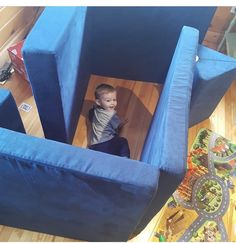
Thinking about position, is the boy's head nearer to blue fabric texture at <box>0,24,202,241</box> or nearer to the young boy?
the young boy

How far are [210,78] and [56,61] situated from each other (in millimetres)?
770

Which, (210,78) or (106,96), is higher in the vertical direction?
(210,78)

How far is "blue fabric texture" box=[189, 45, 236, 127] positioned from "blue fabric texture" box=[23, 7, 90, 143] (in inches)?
23.1

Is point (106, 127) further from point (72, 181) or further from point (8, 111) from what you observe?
point (72, 181)

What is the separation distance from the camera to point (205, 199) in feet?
4.94

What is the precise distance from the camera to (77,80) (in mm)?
1414

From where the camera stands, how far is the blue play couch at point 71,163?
781 mm

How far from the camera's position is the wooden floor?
167 centimetres

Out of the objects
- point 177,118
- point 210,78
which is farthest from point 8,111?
point 210,78

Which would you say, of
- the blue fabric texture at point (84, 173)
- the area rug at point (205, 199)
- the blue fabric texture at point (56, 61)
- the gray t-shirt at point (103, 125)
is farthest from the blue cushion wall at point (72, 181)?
the gray t-shirt at point (103, 125)

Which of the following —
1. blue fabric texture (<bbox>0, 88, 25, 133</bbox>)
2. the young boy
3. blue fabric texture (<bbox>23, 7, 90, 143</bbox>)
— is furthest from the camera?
the young boy

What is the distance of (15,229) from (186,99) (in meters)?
0.97

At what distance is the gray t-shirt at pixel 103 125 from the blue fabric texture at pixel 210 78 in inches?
16.9

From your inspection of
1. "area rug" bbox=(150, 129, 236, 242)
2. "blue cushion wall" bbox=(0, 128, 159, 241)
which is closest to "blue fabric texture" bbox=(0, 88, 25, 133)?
"blue cushion wall" bbox=(0, 128, 159, 241)
